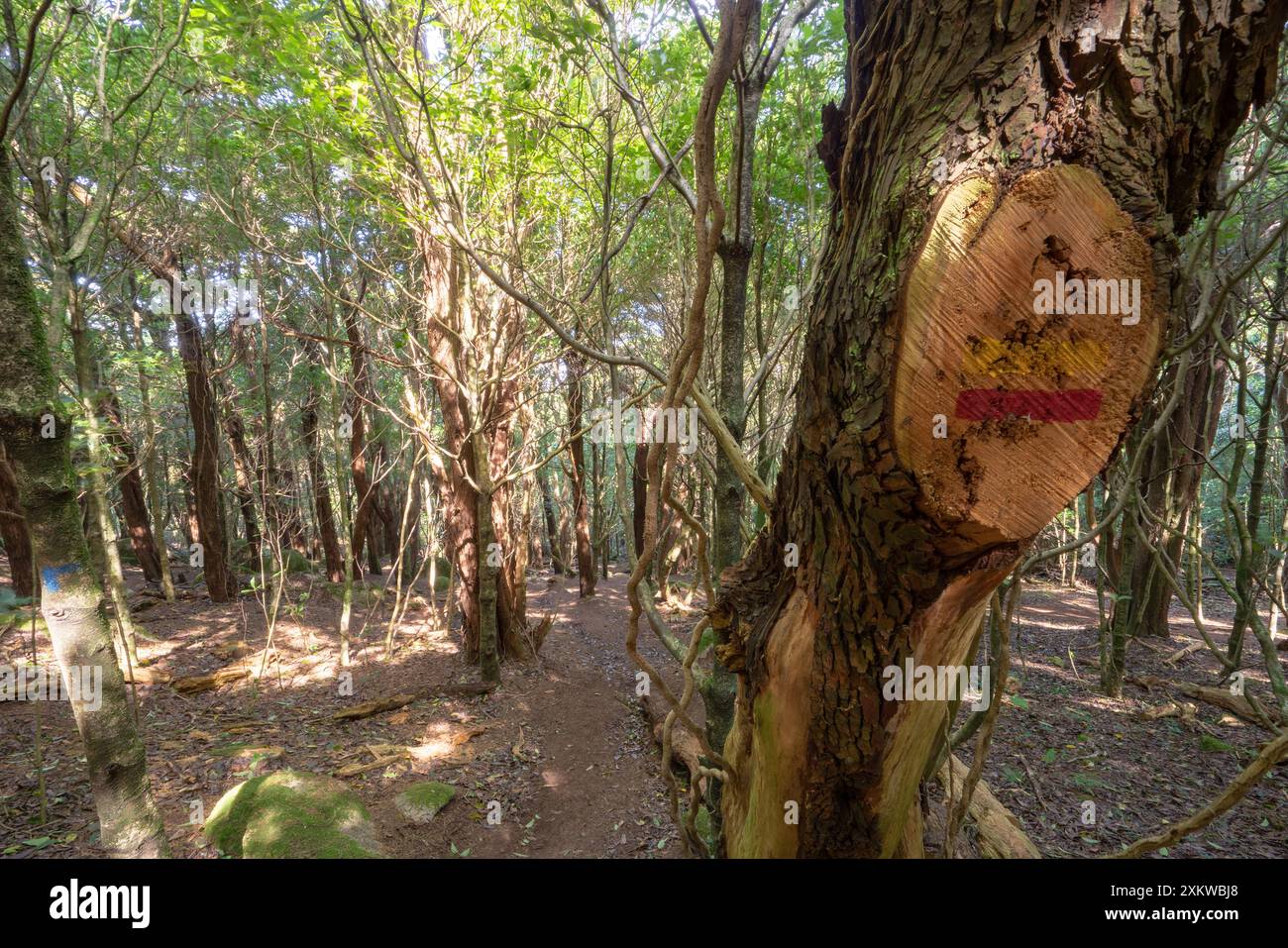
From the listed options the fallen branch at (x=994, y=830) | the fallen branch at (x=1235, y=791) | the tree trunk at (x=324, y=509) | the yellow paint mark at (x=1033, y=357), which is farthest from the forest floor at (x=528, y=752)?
the tree trunk at (x=324, y=509)

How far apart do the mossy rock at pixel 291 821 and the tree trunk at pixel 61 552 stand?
3.17 feet

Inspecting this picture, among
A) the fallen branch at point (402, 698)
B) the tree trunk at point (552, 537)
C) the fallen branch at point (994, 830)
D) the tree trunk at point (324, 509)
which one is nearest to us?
the fallen branch at point (994, 830)


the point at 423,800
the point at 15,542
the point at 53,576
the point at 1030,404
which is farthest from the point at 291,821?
the point at 15,542

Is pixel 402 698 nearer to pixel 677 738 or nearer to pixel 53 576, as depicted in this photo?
pixel 677 738

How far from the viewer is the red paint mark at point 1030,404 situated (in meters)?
0.97

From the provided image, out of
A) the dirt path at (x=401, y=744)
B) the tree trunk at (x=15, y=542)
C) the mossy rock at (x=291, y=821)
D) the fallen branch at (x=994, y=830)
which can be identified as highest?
the tree trunk at (x=15, y=542)

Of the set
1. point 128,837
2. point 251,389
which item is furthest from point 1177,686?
point 251,389

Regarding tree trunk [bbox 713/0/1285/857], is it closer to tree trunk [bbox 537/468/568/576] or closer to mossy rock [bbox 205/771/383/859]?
mossy rock [bbox 205/771/383/859]

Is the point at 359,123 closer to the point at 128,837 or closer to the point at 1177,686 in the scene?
the point at 128,837

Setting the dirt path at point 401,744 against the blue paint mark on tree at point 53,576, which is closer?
the blue paint mark on tree at point 53,576

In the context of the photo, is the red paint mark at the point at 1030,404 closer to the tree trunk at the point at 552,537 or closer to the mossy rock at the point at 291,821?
the mossy rock at the point at 291,821

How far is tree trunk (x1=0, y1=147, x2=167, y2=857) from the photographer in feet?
6.84

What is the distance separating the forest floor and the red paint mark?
7.28ft

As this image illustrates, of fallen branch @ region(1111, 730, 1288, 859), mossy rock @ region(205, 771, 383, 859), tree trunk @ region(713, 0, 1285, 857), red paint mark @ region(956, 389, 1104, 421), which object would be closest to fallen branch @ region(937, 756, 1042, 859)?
fallen branch @ region(1111, 730, 1288, 859)
